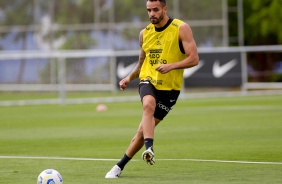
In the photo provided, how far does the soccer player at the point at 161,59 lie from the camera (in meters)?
11.1

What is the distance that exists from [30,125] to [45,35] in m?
21.8

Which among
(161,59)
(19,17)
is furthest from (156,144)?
(19,17)

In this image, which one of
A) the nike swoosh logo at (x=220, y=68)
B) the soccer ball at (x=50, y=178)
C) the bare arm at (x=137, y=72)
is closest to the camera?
the soccer ball at (x=50, y=178)

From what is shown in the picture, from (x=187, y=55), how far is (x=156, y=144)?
18.6 ft

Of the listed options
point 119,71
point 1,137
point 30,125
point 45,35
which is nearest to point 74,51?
point 45,35

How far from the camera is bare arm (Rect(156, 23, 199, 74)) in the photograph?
10.8 metres

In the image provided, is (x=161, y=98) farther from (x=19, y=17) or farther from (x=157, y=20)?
(x=19, y=17)

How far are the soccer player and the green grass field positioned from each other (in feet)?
2.63

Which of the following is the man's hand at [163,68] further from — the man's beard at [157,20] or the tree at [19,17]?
the tree at [19,17]

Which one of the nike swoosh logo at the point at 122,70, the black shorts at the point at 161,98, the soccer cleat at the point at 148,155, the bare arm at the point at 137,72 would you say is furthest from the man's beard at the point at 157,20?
the nike swoosh logo at the point at 122,70

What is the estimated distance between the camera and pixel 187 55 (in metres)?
11.1

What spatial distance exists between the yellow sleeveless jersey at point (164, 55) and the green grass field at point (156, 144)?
45.4 inches

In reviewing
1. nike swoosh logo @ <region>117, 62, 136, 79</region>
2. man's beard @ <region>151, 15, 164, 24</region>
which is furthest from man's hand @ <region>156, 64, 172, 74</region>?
nike swoosh logo @ <region>117, 62, 136, 79</region>

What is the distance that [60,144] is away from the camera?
16828 millimetres
